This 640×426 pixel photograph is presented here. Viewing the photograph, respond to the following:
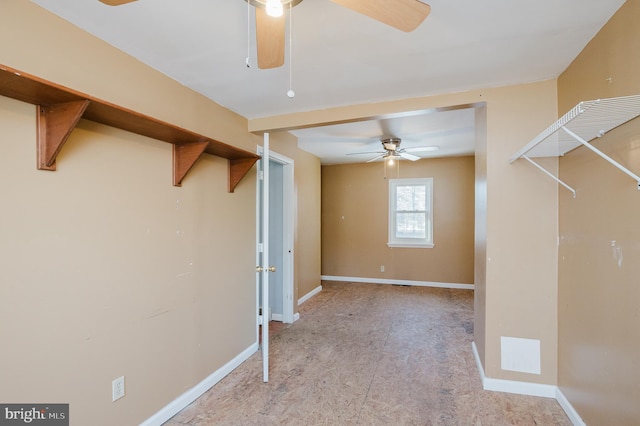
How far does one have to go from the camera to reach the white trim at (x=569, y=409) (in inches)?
71.9

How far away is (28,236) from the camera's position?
1.35 metres

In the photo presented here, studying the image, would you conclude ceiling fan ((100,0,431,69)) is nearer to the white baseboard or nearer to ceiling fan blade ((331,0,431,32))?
ceiling fan blade ((331,0,431,32))

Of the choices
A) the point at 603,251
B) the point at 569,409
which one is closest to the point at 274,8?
the point at 603,251

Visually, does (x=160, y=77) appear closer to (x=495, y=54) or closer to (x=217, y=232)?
(x=217, y=232)

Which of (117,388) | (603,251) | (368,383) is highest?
(603,251)

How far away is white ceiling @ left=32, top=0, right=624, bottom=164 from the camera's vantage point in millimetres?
1423

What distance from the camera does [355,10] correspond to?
3.57 ft

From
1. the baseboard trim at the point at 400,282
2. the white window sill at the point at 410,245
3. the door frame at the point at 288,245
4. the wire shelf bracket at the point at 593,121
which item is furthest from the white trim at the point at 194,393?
the white window sill at the point at 410,245

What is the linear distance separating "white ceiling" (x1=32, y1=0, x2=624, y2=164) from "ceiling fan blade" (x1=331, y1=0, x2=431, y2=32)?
0.36 meters

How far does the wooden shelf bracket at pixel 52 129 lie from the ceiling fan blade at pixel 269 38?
901 millimetres

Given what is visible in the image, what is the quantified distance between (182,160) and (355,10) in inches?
60.9

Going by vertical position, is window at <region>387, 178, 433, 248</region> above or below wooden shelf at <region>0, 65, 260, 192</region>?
below

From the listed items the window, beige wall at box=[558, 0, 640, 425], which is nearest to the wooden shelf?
beige wall at box=[558, 0, 640, 425]

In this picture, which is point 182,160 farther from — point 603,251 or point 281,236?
point 603,251
